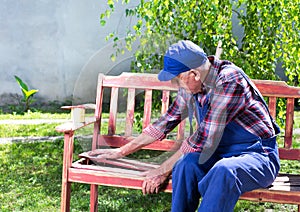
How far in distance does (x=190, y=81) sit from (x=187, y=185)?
48 cm

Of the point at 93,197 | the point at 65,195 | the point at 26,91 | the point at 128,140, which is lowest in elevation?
the point at 26,91

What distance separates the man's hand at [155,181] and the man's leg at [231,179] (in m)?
0.38

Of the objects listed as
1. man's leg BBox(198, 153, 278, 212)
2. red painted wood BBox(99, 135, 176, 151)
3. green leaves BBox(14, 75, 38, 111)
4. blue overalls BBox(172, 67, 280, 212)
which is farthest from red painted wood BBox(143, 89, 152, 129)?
green leaves BBox(14, 75, 38, 111)

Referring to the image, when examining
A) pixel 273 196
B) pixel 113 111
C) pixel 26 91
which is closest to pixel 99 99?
pixel 113 111

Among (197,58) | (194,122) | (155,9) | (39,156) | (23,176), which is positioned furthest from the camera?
(39,156)

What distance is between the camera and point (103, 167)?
2939mm

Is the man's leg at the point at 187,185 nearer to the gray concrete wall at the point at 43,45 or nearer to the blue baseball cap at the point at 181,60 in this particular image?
the blue baseball cap at the point at 181,60

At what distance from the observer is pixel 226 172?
2.30m

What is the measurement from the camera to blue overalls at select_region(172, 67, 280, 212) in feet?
7.54

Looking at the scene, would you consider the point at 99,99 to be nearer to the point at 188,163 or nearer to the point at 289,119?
the point at 188,163

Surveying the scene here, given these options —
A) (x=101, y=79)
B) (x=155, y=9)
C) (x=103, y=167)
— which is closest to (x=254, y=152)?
Answer: (x=103, y=167)

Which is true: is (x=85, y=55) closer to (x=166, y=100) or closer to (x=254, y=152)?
(x=166, y=100)

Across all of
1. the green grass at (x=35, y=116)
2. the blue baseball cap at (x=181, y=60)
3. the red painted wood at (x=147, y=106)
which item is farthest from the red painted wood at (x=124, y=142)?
the green grass at (x=35, y=116)

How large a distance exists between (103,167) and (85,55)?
477 cm
